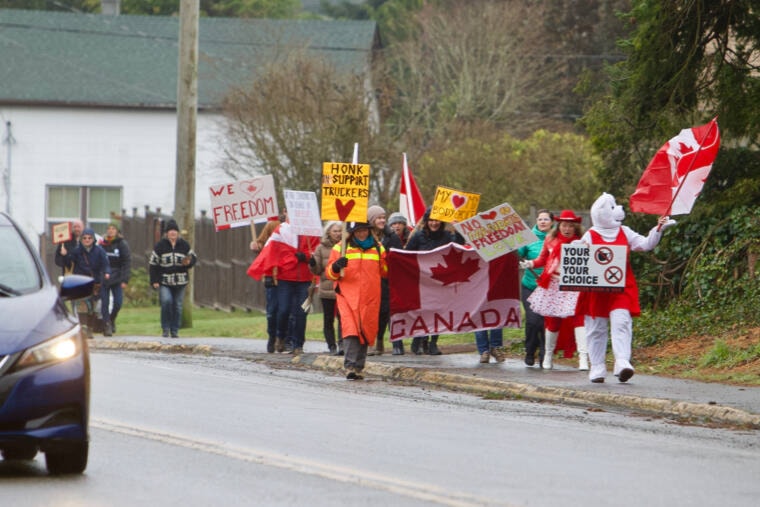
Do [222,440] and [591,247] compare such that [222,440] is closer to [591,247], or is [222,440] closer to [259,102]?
[591,247]

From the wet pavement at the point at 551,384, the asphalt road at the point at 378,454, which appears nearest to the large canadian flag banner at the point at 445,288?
the wet pavement at the point at 551,384

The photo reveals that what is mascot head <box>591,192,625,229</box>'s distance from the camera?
15789mm

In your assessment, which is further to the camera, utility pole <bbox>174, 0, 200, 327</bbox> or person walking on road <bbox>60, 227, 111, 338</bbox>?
utility pole <bbox>174, 0, 200, 327</bbox>

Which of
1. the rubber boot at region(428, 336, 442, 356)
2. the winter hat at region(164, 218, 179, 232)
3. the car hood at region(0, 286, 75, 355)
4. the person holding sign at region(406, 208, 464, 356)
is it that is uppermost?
the winter hat at region(164, 218, 179, 232)

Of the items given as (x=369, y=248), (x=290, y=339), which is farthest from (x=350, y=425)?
(x=290, y=339)

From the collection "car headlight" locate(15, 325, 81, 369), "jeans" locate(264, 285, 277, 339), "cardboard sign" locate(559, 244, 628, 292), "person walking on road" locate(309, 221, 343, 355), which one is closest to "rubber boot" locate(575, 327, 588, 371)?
"cardboard sign" locate(559, 244, 628, 292)

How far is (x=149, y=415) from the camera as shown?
12.6 meters

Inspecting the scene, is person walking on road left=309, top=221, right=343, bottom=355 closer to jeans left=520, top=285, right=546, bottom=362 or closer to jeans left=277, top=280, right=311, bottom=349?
jeans left=277, top=280, right=311, bottom=349

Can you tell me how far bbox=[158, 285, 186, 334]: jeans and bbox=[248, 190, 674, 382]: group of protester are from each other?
3812mm

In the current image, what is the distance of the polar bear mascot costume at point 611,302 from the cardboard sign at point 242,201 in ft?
23.9

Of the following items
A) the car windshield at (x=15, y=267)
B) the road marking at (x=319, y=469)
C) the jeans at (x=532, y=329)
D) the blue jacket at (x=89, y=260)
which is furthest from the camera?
the blue jacket at (x=89, y=260)

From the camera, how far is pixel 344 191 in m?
17.9

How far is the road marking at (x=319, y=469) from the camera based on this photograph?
8559 millimetres

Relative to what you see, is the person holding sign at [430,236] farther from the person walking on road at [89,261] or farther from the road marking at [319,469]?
the person walking on road at [89,261]
